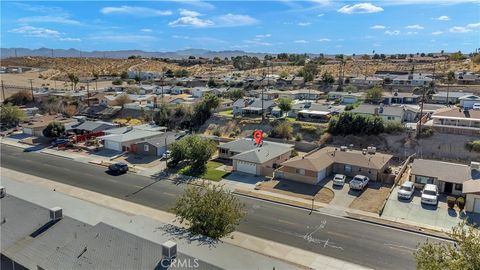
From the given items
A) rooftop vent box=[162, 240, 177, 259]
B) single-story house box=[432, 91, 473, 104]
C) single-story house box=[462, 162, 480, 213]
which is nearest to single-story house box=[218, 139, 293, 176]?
single-story house box=[462, 162, 480, 213]

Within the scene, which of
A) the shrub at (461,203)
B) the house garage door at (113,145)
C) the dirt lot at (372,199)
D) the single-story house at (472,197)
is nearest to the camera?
the single-story house at (472,197)

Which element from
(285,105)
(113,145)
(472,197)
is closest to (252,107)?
(285,105)

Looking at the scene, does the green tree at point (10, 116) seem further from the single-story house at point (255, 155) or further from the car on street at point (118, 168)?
the single-story house at point (255, 155)

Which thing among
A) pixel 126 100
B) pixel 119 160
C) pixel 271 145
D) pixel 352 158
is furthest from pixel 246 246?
pixel 126 100

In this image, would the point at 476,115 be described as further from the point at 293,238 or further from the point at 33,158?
the point at 33,158

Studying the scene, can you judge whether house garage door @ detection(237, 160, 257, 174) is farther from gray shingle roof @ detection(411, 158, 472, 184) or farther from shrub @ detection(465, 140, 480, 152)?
shrub @ detection(465, 140, 480, 152)

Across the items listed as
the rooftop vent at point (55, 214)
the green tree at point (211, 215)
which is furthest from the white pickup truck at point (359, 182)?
the rooftop vent at point (55, 214)
